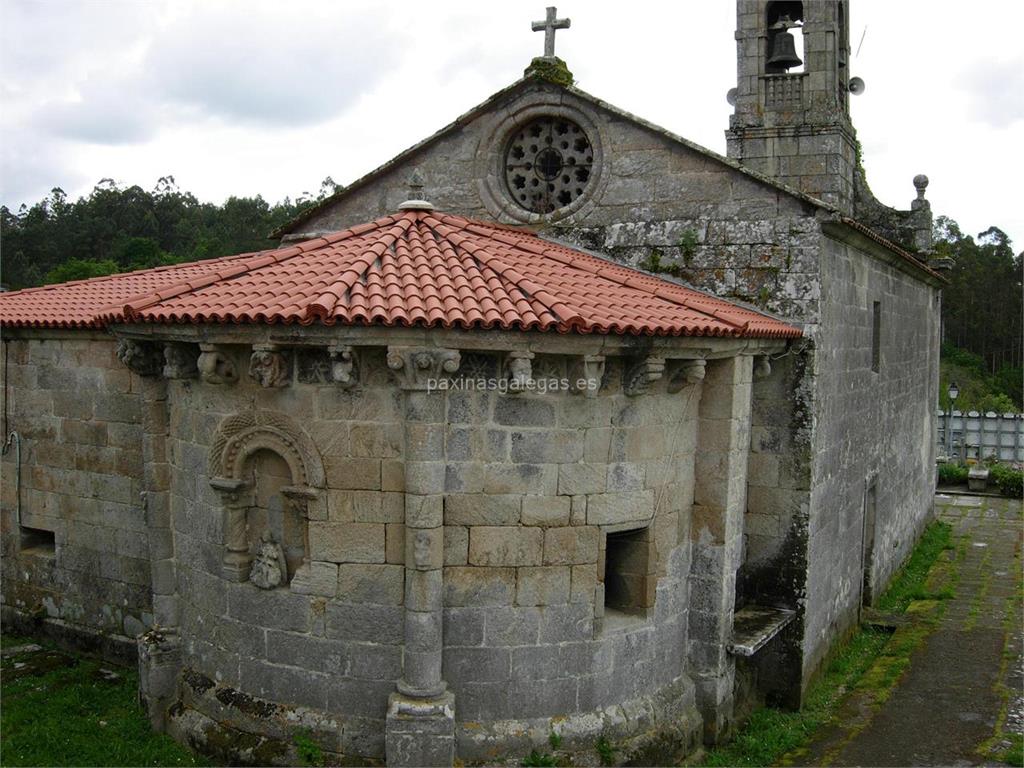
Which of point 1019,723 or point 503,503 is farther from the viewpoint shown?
point 1019,723

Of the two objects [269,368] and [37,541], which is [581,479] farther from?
[37,541]

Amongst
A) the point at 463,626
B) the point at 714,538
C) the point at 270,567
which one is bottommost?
the point at 463,626

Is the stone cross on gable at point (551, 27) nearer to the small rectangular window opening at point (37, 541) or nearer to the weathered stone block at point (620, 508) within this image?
the weathered stone block at point (620, 508)

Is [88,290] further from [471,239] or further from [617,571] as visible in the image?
[617,571]

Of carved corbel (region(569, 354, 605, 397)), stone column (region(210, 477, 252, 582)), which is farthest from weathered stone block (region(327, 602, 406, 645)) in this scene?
carved corbel (region(569, 354, 605, 397))

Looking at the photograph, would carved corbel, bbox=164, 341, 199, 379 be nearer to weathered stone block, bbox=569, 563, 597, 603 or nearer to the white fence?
weathered stone block, bbox=569, 563, 597, 603

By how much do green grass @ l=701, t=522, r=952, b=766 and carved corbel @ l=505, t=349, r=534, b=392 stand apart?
3646mm

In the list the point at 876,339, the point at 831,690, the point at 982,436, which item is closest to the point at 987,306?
the point at 982,436

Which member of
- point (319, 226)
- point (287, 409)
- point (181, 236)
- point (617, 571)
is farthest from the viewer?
point (181, 236)

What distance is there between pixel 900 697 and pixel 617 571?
396cm

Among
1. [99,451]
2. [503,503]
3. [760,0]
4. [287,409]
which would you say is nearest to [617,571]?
[503,503]

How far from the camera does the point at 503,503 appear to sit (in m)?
6.80

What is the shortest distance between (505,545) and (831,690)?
4.78 meters

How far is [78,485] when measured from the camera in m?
10.0
